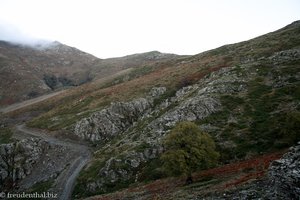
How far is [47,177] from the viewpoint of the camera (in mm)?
74750

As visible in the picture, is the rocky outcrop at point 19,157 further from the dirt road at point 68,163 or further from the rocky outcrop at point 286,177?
the rocky outcrop at point 286,177

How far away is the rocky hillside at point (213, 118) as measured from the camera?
2469 inches

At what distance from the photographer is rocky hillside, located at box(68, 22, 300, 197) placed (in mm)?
62719

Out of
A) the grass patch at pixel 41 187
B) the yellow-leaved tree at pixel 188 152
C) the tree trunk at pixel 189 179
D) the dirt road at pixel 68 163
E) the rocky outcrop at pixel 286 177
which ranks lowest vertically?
the grass patch at pixel 41 187

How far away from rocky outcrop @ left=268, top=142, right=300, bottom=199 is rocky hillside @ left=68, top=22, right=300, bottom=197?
1009 inches

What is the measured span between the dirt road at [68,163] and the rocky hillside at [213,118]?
8.46ft

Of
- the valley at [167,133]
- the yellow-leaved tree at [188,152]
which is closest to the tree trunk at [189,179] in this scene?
the yellow-leaved tree at [188,152]

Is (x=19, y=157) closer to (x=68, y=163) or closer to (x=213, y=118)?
(x=68, y=163)

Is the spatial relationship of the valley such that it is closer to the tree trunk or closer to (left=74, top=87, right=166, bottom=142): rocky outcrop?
(left=74, top=87, right=166, bottom=142): rocky outcrop

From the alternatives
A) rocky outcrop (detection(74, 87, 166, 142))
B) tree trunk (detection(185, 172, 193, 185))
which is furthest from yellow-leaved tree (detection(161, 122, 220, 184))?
rocky outcrop (detection(74, 87, 166, 142))

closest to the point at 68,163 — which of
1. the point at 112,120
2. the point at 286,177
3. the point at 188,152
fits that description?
the point at 112,120

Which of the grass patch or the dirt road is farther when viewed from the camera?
the grass patch

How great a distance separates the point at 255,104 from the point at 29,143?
6574 centimetres

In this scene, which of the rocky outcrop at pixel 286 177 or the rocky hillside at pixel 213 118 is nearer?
the rocky outcrop at pixel 286 177
